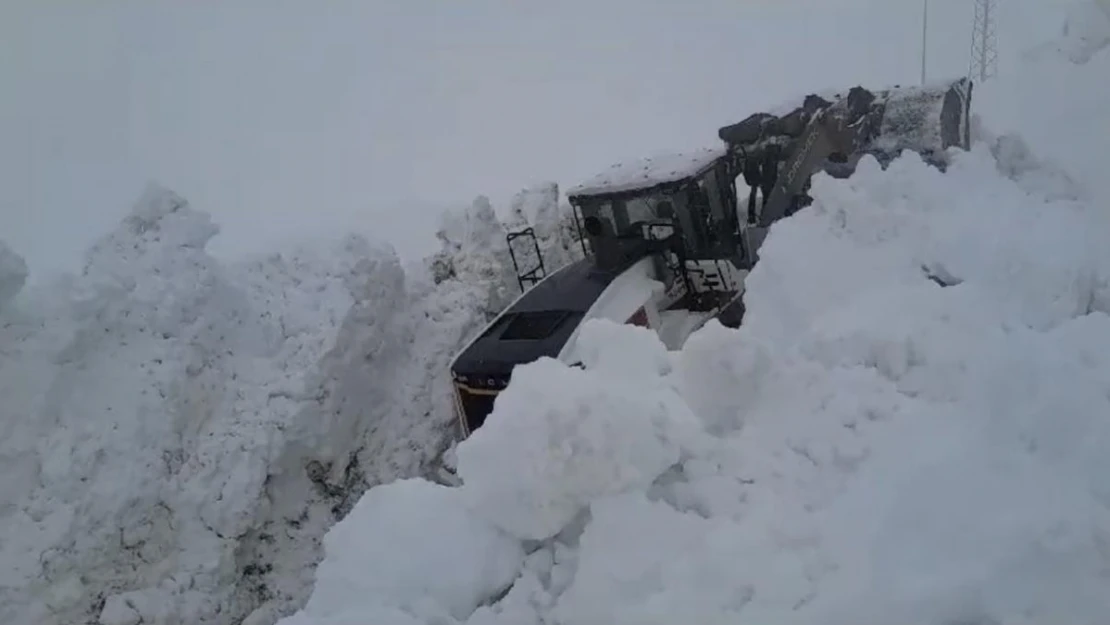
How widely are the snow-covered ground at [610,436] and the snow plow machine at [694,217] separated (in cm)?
82

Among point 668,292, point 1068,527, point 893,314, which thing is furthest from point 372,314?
point 1068,527

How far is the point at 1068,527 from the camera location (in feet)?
7.44

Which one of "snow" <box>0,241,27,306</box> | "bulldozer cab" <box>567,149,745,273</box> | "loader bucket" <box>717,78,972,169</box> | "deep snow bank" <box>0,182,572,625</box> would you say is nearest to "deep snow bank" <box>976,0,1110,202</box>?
"loader bucket" <box>717,78,972,169</box>

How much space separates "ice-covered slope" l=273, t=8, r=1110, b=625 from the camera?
2264 mm

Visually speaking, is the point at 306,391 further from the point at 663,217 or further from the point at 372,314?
the point at 663,217

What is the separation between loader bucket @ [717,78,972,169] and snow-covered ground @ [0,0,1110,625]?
0.57 metres

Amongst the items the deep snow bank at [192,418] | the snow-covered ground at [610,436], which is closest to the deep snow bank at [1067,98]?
the snow-covered ground at [610,436]

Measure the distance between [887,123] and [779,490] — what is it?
5.46m

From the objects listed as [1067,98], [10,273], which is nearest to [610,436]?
[10,273]

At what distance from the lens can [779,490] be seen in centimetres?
264

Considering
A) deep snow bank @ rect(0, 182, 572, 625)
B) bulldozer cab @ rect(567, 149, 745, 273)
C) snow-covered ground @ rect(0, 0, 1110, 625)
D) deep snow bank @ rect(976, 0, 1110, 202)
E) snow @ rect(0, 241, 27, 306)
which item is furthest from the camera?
bulldozer cab @ rect(567, 149, 745, 273)

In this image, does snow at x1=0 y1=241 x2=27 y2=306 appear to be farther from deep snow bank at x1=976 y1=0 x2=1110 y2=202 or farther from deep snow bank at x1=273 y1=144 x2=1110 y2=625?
deep snow bank at x1=976 y1=0 x2=1110 y2=202

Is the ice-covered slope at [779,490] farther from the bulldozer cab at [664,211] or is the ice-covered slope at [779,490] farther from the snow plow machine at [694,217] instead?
the bulldozer cab at [664,211]

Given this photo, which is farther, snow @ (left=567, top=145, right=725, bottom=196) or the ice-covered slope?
snow @ (left=567, top=145, right=725, bottom=196)
